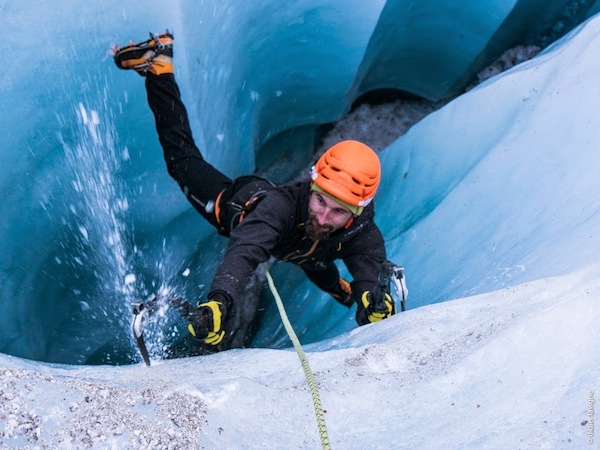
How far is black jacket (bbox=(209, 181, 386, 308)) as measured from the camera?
142cm

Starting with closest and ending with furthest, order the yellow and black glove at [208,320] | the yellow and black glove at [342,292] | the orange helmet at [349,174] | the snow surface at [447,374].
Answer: the snow surface at [447,374]
the yellow and black glove at [208,320]
the orange helmet at [349,174]
the yellow and black glove at [342,292]

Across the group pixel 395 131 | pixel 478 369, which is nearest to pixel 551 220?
pixel 478 369

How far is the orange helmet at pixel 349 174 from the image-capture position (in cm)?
155

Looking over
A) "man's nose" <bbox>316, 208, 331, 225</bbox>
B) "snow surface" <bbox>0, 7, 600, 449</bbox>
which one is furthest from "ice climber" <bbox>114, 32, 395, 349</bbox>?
"snow surface" <bbox>0, 7, 600, 449</bbox>

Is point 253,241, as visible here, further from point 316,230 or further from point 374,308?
point 374,308

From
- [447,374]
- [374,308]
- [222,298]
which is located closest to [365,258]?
[374,308]

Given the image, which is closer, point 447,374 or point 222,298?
point 447,374

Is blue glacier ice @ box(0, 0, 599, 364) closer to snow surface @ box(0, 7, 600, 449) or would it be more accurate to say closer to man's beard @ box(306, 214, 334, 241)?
snow surface @ box(0, 7, 600, 449)

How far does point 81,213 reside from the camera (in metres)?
2.04

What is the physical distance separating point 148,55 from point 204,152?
48 cm

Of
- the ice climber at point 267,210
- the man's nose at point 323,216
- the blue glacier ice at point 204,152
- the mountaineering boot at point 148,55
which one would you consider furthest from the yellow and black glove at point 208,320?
the mountaineering boot at point 148,55

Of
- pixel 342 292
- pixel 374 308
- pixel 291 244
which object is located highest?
pixel 291 244

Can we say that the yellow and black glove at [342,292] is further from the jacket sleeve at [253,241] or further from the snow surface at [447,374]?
the jacket sleeve at [253,241]

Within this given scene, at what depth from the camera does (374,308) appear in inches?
64.6
